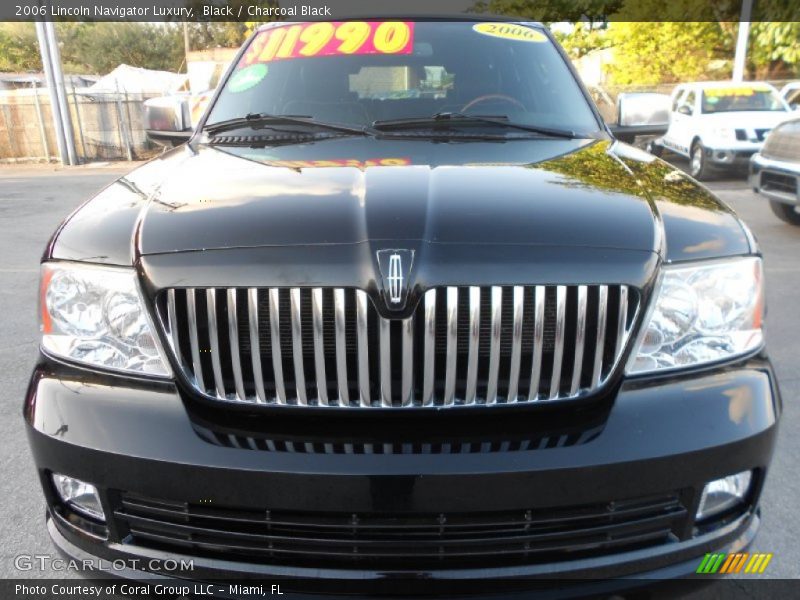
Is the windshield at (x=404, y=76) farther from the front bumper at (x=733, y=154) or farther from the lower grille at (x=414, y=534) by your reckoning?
Result: the front bumper at (x=733, y=154)

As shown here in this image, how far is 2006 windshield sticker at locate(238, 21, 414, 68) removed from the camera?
119 inches

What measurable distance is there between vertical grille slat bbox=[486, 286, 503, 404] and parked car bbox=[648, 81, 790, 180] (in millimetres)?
11149

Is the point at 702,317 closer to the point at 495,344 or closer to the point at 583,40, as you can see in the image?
the point at 495,344

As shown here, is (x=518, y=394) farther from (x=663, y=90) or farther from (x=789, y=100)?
(x=663, y=90)

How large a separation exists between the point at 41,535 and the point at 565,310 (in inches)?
83.2

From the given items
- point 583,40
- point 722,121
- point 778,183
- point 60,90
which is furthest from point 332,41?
point 583,40

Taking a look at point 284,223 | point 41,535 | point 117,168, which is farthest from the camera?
point 117,168

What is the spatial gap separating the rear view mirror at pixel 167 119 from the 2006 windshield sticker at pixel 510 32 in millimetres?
1524

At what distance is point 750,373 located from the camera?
1668mm

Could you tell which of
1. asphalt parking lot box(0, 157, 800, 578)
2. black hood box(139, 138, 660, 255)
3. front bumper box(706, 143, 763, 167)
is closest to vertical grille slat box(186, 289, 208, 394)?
black hood box(139, 138, 660, 255)

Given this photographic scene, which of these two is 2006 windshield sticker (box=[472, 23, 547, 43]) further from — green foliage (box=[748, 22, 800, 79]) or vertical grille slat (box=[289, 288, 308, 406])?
green foliage (box=[748, 22, 800, 79])

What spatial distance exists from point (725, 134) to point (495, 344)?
11874mm

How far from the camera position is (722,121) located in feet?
39.0

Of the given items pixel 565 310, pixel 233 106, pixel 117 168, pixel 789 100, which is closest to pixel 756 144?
pixel 789 100
